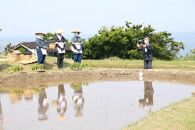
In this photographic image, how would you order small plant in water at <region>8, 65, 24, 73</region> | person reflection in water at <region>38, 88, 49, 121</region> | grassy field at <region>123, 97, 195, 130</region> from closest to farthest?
grassy field at <region>123, 97, 195, 130</region> → person reflection in water at <region>38, 88, 49, 121</region> → small plant in water at <region>8, 65, 24, 73</region>

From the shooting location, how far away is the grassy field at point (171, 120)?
11.0 meters

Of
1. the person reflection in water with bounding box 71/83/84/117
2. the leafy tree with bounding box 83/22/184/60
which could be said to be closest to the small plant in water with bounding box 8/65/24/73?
the person reflection in water with bounding box 71/83/84/117

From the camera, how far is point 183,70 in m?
20.7

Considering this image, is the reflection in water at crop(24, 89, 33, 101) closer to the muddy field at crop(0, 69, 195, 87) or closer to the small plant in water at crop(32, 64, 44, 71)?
the muddy field at crop(0, 69, 195, 87)

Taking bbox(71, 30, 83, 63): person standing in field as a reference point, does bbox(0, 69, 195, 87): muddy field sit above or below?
below

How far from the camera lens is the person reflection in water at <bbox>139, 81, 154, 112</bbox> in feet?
48.9

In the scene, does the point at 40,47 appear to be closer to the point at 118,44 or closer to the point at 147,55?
the point at 147,55

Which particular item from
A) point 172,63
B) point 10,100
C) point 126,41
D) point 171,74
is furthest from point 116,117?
point 126,41

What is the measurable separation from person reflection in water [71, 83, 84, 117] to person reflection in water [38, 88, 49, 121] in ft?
2.84

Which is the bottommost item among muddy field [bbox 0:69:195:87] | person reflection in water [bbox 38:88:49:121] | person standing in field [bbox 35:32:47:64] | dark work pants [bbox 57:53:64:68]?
person reflection in water [bbox 38:88:49:121]

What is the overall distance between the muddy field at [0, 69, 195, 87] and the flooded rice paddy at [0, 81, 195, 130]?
0.89 m

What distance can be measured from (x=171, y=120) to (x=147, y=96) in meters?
A: 4.74

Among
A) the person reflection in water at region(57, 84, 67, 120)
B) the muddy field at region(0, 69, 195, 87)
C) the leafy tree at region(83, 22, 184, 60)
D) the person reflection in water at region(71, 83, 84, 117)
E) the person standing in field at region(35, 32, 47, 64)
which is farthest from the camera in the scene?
the leafy tree at region(83, 22, 184, 60)

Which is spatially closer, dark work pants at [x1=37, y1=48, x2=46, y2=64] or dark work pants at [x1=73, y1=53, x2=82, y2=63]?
dark work pants at [x1=37, y1=48, x2=46, y2=64]
